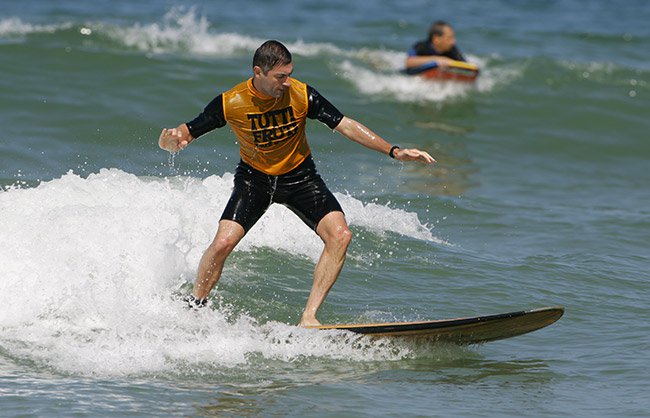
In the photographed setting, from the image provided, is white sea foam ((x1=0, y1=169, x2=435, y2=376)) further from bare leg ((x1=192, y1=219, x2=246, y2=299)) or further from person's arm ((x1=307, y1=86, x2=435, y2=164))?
person's arm ((x1=307, y1=86, x2=435, y2=164))

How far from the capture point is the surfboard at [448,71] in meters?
18.1

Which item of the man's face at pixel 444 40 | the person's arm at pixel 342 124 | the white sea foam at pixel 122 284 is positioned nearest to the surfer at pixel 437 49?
the man's face at pixel 444 40

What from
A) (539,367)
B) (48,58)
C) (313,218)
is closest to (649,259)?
(539,367)

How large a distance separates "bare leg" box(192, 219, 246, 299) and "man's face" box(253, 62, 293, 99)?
940 mm

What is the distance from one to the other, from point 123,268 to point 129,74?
9539 mm

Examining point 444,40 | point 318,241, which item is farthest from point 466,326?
point 444,40

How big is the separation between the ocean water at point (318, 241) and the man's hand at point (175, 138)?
4.02ft

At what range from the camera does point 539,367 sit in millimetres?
7359

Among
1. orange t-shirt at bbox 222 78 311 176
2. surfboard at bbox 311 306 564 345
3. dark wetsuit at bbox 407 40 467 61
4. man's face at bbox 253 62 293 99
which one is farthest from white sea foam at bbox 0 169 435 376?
dark wetsuit at bbox 407 40 467 61

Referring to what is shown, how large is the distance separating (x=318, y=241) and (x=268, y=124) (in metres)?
3.23

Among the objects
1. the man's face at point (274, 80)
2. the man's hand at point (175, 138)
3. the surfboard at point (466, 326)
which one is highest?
the man's face at point (274, 80)

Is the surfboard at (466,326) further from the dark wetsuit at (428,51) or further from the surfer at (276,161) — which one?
the dark wetsuit at (428,51)

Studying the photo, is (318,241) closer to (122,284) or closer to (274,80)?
(122,284)

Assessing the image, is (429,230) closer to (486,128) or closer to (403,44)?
(486,128)
